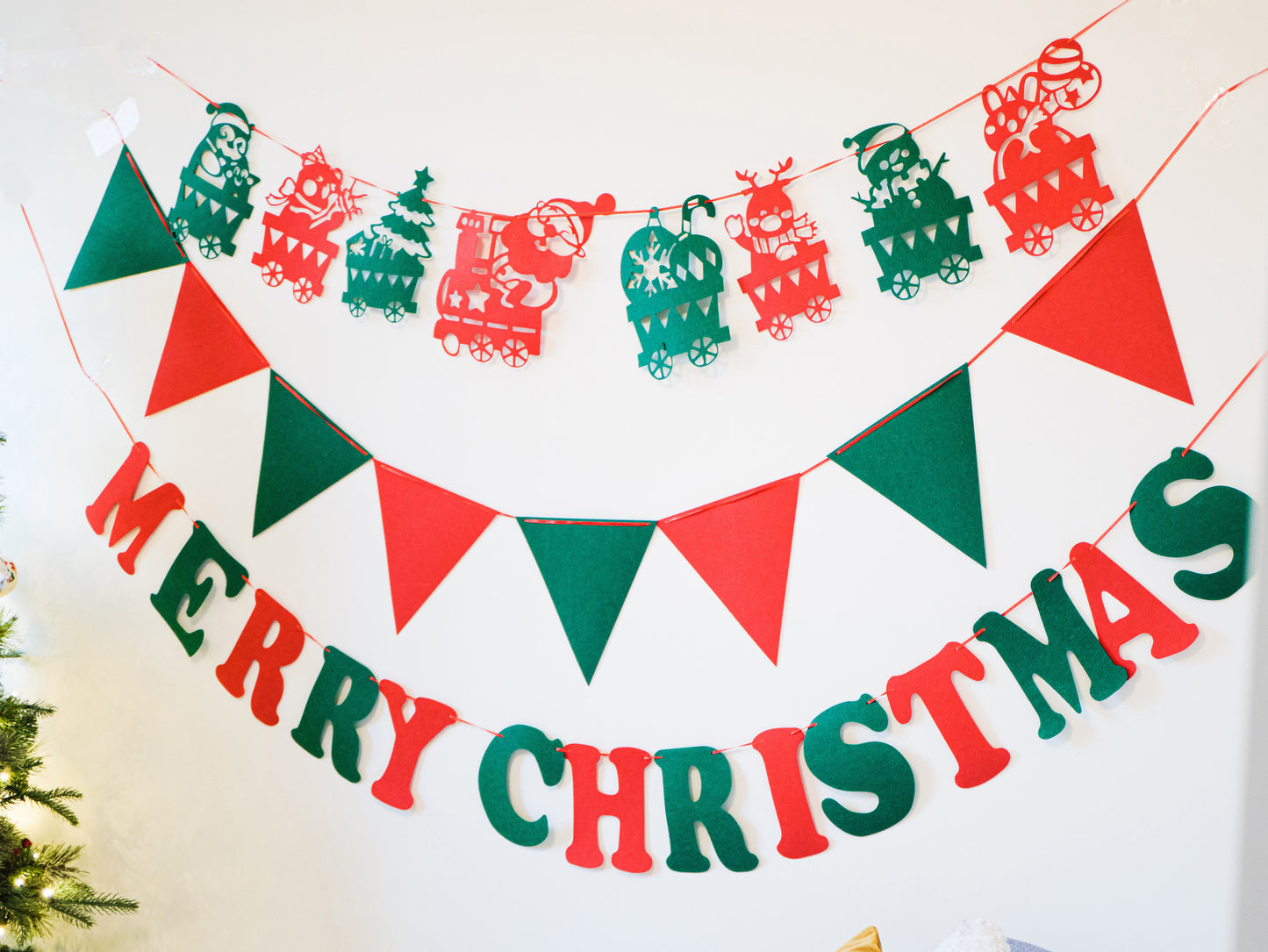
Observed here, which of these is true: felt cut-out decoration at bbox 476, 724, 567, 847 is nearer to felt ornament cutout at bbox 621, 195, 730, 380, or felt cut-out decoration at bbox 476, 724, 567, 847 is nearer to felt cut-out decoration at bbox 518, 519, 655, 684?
felt cut-out decoration at bbox 518, 519, 655, 684

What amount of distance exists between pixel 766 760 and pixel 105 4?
1903 mm

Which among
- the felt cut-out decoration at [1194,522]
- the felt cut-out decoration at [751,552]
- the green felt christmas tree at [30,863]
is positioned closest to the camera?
the felt cut-out decoration at [1194,522]

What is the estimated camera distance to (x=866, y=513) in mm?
1337

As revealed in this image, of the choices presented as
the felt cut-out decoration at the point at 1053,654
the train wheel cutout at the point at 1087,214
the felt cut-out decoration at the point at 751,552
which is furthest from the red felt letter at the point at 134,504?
the train wheel cutout at the point at 1087,214

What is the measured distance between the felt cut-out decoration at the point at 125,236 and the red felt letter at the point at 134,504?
355 millimetres

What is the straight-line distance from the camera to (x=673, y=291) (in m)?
1.40

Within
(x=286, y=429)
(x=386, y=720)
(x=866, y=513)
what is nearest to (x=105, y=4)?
(x=286, y=429)

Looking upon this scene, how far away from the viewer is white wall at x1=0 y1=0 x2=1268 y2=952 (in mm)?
1190

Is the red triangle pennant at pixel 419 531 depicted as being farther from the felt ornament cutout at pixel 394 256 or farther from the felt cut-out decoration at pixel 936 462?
the felt cut-out decoration at pixel 936 462

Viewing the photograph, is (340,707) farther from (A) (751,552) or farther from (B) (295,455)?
(A) (751,552)

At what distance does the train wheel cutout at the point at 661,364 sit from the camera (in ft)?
4.69

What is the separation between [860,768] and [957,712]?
16 centimetres

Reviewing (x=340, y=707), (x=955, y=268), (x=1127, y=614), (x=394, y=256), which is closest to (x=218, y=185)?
(x=394, y=256)

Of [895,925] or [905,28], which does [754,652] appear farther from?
[905,28]
